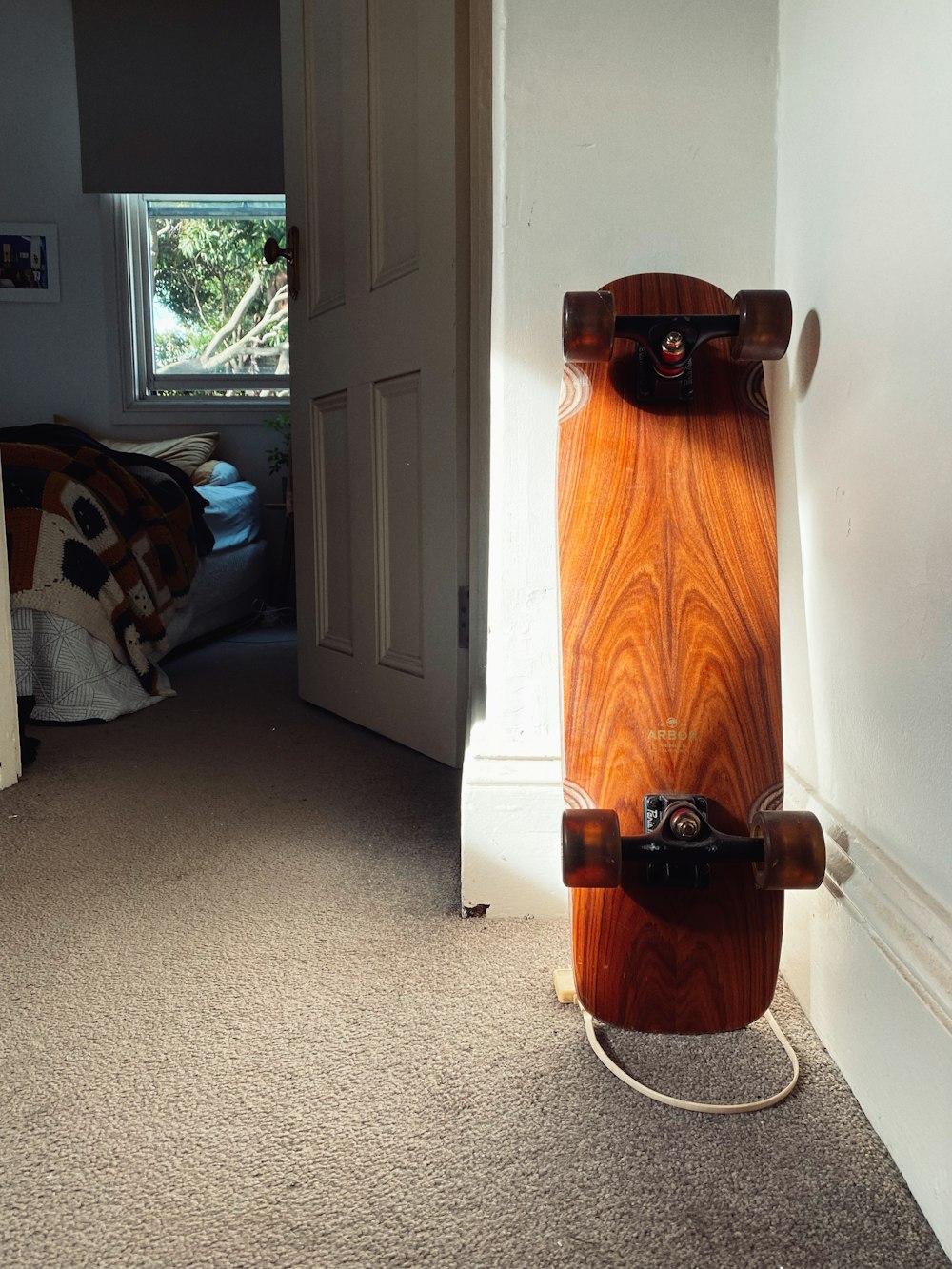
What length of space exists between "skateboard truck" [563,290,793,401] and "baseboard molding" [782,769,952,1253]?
0.49m

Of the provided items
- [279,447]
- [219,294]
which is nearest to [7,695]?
[279,447]

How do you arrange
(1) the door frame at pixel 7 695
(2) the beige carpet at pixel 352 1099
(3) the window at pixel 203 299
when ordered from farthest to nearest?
(3) the window at pixel 203 299 < (1) the door frame at pixel 7 695 < (2) the beige carpet at pixel 352 1099

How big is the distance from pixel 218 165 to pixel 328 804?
3575 millimetres

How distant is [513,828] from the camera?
1318 mm

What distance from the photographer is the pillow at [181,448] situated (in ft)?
13.7

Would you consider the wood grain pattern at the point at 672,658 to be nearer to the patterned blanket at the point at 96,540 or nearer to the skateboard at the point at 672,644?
the skateboard at the point at 672,644

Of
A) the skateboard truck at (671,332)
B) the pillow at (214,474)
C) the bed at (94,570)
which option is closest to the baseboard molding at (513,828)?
the skateboard truck at (671,332)

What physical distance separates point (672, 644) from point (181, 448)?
367 cm

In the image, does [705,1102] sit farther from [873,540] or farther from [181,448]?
[181,448]

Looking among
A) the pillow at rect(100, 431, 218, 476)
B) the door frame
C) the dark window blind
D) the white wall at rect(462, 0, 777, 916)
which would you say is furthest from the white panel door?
the dark window blind

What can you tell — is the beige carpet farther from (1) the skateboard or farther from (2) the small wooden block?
(1) the skateboard

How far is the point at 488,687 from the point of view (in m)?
1.33

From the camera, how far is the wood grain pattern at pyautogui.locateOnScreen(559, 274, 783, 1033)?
38.4 inches

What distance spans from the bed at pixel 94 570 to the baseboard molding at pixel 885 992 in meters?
1.89
